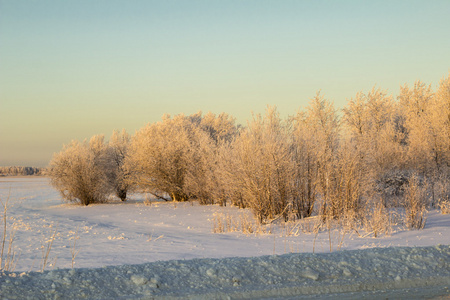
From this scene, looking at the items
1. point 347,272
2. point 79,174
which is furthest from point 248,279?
point 79,174

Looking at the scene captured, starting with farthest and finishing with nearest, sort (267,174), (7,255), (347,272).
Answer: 1. (267,174)
2. (7,255)
3. (347,272)

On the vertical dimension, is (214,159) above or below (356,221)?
above

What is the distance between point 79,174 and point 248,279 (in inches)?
952

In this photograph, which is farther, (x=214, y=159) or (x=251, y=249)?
(x=214, y=159)

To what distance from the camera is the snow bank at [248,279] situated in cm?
603

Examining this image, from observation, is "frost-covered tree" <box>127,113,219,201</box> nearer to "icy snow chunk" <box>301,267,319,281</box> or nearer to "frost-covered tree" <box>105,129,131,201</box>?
"frost-covered tree" <box>105,129,131,201</box>

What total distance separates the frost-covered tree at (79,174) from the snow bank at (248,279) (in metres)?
23.1

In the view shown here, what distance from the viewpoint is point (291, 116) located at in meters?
17.0

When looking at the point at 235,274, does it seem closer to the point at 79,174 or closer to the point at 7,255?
the point at 7,255

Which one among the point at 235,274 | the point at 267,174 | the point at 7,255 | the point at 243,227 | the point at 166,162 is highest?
the point at 166,162

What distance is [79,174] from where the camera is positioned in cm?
2886

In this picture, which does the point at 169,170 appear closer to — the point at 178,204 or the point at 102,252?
the point at 178,204

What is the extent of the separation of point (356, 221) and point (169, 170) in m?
16.0

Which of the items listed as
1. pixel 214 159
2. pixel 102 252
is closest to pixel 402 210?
pixel 214 159
